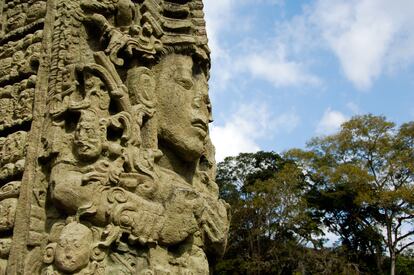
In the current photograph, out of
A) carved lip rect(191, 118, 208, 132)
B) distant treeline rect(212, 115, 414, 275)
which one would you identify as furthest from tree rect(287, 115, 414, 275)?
carved lip rect(191, 118, 208, 132)

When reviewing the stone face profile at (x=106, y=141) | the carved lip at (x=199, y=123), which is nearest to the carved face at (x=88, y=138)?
the stone face profile at (x=106, y=141)

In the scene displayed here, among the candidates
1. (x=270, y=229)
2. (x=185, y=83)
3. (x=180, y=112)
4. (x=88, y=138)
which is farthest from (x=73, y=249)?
(x=270, y=229)

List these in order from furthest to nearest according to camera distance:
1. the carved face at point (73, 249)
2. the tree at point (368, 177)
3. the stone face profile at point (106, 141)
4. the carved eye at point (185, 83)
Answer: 1. the tree at point (368, 177)
2. the carved eye at point (185, 83)
3. the stone face profile at point (106, 141)
4. the carved face at point (73, 249)

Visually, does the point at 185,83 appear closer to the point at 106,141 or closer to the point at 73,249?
the point at 106,141

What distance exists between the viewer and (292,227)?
66.8 feet

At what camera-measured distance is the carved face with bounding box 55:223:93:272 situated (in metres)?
2.81

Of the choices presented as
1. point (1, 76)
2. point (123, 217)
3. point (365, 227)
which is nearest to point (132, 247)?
point (123, 217)

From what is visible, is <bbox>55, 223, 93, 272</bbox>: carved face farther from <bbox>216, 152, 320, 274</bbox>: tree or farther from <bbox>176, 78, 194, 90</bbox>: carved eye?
<bbox>216, 152, 320, 274</bbox>: tree

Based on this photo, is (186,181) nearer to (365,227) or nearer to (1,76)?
(1,76)

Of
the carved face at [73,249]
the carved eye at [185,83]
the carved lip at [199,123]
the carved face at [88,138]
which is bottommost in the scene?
the carved face at [73,249]

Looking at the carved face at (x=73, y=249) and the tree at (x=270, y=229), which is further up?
the tree at (x=270, y=229)

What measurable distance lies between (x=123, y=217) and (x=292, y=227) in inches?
713

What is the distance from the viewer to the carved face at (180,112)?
12.7 feet

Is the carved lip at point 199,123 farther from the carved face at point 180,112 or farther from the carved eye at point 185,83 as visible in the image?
the carved eye at point 185,83
